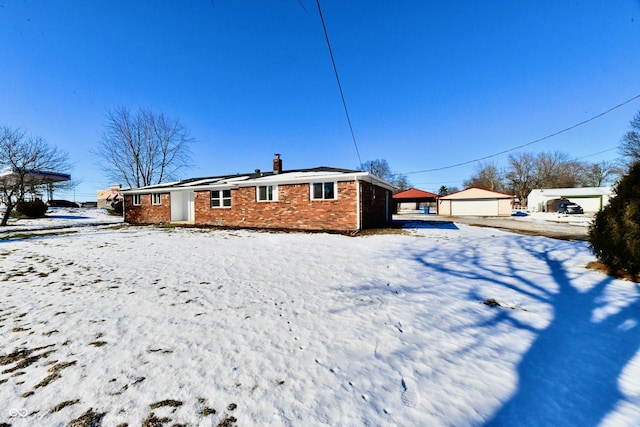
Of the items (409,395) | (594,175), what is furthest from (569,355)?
(594,175)

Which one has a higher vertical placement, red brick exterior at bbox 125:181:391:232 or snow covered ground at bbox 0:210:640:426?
red brick exterior at bbox 125:181:391:232

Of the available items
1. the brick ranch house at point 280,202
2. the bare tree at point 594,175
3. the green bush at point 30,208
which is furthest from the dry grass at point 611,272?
the bare tree at point 594,175

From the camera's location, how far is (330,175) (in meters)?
12.1

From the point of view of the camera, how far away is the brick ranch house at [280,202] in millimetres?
12172

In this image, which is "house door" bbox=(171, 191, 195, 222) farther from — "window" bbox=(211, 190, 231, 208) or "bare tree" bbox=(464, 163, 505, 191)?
"bare tree" bbox=(464, 163, 505, 191)

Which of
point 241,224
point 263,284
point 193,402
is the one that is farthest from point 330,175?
point 193,402

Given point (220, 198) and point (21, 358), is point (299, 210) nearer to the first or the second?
point (220, 198)

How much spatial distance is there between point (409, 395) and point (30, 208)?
31307 mm

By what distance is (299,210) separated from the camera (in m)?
13.2

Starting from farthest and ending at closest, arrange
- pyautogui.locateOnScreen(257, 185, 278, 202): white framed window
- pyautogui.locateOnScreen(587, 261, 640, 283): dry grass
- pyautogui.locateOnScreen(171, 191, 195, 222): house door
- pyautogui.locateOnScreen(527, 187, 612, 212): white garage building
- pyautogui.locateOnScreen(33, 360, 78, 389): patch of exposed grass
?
pyautogui.locateOnScreen(527, 187, 612, 212): white garage building, pyautogui.locateOnScreen(171, 191, 195, 222): house door, pyautogui.locateOnScreen(257, 185, 278, 202): white framed window, pyautogui.locateOnScreen(587, 261, 640, 283): dry grass, pyautogui.locateOnScreen(33, 360, 78, 389): patch of exposed grass

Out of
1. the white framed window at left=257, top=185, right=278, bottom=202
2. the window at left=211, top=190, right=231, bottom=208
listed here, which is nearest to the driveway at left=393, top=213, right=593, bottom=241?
the white framed window at left=257, top=185, right=278, bottom=202

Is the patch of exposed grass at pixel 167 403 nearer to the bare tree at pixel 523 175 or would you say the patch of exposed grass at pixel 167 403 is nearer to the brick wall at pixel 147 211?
the brick wall at pixel 147 211

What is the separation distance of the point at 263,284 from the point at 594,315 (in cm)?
525

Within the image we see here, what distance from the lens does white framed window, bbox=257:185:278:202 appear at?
1380 centimetres
